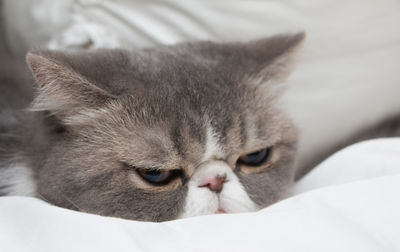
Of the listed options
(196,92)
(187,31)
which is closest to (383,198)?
(196,92)

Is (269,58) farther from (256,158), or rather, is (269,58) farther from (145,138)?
(145,138)

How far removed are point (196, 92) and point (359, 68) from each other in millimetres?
761

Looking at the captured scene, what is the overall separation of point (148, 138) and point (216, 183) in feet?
0.61

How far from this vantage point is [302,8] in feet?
4.59

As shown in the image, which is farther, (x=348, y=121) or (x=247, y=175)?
(x=348, y=121)

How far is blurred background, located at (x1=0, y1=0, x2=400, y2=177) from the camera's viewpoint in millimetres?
1422

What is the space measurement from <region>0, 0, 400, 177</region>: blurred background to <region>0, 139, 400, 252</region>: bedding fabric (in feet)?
1.93

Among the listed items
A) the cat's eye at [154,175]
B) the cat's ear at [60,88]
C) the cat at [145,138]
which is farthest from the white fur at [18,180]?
the cat's eye at [154,175]

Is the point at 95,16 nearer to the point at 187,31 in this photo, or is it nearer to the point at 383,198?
the point at 187,31

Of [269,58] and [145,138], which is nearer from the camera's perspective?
[145,138]

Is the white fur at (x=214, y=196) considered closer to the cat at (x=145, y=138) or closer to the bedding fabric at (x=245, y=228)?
the cat at (x=145, y=138)

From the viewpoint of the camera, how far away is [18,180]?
110 centimetres

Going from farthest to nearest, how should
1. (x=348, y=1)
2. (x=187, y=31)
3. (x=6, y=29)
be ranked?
(x=6, y=29) < (x=187, y=31) < (x=348, y=1)

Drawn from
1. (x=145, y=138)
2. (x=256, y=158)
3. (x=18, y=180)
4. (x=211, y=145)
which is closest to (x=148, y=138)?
(x=145, y=138)
